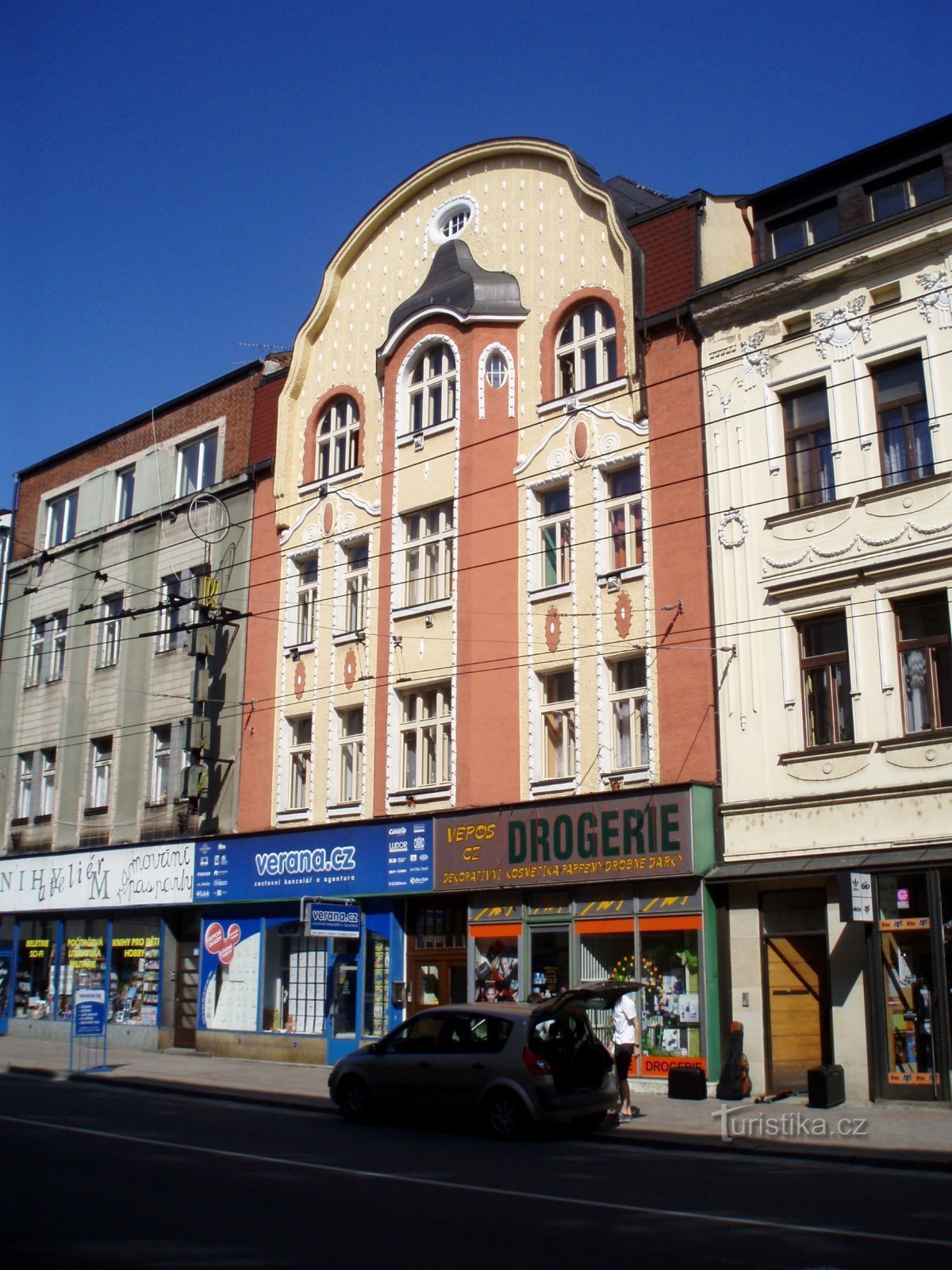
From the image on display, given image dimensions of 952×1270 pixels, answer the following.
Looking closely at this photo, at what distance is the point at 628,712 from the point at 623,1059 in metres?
6.87

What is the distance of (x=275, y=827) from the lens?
93.0 feet

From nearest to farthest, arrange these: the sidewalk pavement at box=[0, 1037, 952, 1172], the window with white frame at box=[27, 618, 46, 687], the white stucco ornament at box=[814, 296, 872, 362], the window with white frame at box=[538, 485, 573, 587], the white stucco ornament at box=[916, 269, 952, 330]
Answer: the sidewalk pavement at box=[0, 1037, 952, 1172] → the white stucco ornament at box=[916, 269, 952, 330] → the white stucco ornament at box=[814, 296, 872, 362] → the window with white frame at box=[538, 485, 573, 587] → the window with white frame at box=[27, 618, 46, 687]

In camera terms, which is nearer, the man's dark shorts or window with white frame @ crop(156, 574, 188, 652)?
the man's dark shorts

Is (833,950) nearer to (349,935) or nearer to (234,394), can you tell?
(349,935)

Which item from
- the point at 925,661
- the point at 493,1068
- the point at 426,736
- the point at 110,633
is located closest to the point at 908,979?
the point at 925,661

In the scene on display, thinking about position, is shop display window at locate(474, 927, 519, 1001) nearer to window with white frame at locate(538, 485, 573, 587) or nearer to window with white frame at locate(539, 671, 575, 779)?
window with white frame at locate(539, 671, 575, 779)

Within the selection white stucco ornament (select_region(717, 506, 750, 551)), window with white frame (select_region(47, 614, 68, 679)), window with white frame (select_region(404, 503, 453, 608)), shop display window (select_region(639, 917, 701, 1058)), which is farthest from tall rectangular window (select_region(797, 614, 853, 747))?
window with white frame (select_region(47, 614, 68, 679))

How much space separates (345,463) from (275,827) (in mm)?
8314

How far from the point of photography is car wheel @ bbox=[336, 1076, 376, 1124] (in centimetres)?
1711

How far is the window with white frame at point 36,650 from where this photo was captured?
37406 mm

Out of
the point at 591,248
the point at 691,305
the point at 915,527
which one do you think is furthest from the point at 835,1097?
the point at 591,248

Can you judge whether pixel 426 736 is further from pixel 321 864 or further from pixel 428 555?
pixel 428 555

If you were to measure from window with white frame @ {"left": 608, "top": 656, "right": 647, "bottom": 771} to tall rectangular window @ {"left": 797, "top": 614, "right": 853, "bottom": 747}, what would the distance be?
3.10 m

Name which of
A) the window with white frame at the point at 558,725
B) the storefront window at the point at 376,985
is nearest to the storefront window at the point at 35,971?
the storefront window at the point at 376,985
